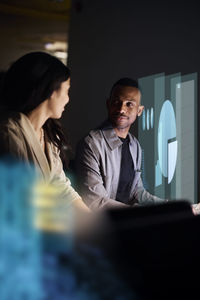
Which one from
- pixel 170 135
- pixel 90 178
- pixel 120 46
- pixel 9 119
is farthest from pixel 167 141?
pixel 9 119

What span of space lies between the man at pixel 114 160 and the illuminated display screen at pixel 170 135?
36 centimetres

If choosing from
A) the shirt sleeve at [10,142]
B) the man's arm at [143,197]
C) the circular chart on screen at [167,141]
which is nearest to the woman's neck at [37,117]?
the shirt sleeve at [10,142]

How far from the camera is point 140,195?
1921 mm

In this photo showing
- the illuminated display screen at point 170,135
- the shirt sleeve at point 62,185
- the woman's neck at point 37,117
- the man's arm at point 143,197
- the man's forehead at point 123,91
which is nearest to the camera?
the woman's neck at point 37,117

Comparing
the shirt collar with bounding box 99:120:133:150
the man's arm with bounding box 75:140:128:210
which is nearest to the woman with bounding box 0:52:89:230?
the man's arm with bounding box 75:140:128:210

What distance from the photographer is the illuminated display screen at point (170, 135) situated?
2450 millimetres

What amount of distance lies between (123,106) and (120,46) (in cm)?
67

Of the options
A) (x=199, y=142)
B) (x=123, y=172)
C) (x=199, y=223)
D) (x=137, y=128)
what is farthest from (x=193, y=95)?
(x=199, y=223)

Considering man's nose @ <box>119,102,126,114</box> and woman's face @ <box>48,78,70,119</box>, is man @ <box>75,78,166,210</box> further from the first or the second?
woman's face @ <box>48,78,70,119</box>

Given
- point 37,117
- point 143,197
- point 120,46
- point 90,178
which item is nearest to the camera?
point 37,117

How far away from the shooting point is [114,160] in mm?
1931

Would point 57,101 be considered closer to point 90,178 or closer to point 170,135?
point 90,178

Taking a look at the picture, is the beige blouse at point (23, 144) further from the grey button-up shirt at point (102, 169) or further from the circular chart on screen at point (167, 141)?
the circular chart on screen at point (167, 141)

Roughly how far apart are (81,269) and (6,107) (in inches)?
36.0
